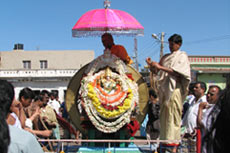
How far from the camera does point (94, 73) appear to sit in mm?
6461

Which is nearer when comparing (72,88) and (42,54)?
(72,88)

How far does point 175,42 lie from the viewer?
5.72 m

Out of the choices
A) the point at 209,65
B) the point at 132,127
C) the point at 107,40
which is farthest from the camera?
the point at 209,65

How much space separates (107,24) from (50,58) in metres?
30.1

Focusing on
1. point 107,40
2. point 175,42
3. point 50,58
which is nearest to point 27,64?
point 50,58

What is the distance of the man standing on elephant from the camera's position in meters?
5.55

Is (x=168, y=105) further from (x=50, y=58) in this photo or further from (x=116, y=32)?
(x=50, y=58)

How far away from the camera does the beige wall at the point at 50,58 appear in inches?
1385

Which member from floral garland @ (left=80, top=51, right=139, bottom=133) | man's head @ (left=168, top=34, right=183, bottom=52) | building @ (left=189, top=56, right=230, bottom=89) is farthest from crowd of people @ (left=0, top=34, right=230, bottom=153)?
building @ (left=189, top=56, right=230, bottom=89)

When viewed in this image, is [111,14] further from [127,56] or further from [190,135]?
[190,135]

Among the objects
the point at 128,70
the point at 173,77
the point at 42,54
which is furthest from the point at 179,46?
the point at 42,54

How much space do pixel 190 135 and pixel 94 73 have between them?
2.10m

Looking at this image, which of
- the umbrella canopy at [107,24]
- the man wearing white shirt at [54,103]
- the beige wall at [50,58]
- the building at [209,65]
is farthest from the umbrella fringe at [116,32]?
the beige wall at [50,58]

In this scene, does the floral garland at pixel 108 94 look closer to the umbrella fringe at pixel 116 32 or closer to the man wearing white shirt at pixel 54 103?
the umbrella fringe at pixel 116 32
